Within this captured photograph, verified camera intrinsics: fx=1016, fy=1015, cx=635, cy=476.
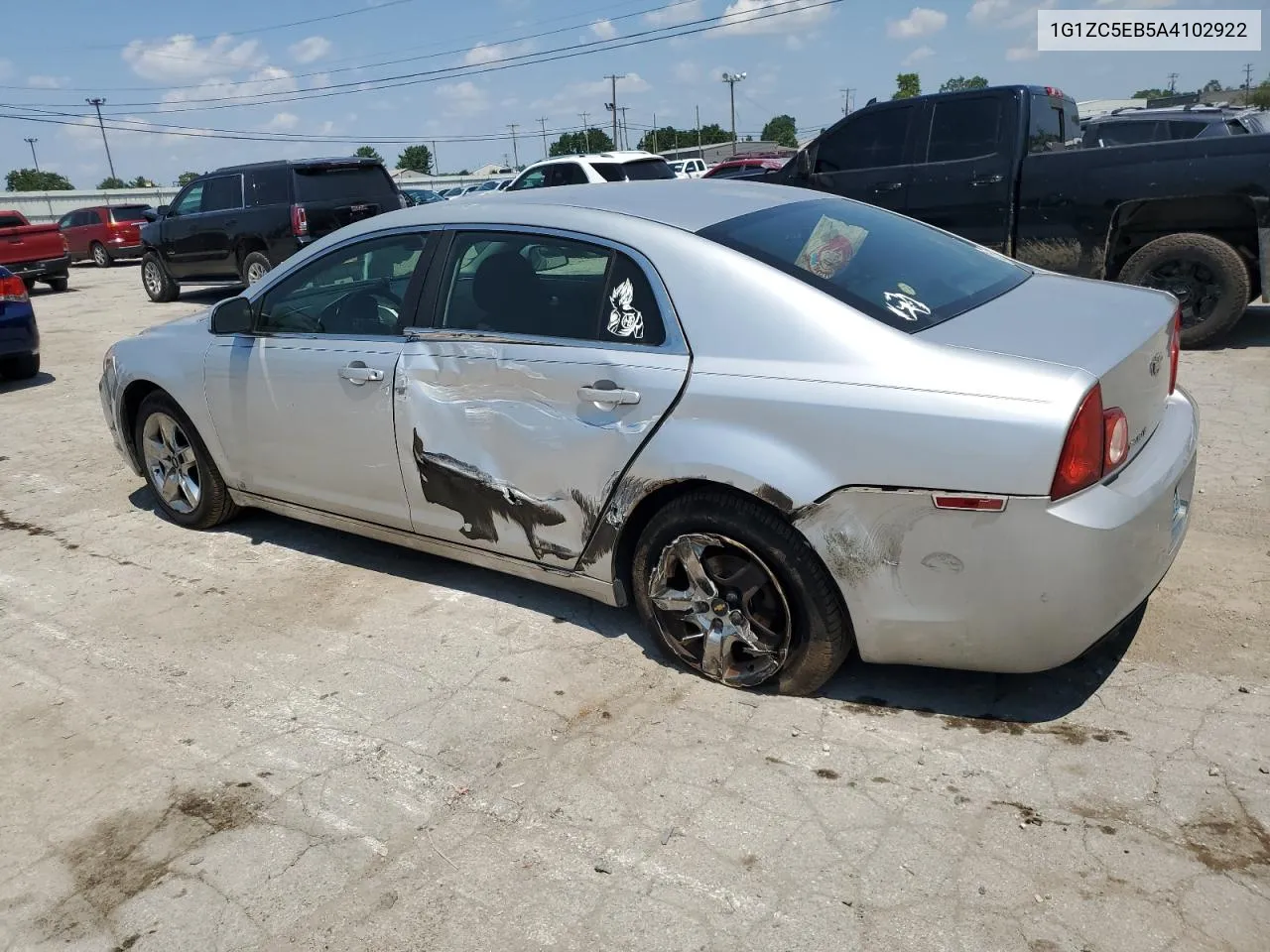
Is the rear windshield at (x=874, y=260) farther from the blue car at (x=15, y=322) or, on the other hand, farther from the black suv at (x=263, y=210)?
the black suv at (x=263, y=210)

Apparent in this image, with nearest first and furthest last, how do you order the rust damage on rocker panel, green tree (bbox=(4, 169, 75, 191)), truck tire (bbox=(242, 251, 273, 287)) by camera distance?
1. the rust damage on rocker panel
2. truck tire (bbox=(242, 251, 273, 287))
3. green tree (bbox=(4, 169, 75, 191))

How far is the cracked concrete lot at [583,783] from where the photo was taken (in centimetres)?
247

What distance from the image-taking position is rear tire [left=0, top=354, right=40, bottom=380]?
9.85m

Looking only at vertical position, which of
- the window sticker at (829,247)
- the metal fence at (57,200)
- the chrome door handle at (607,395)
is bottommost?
the chrome door handle at (607,395)

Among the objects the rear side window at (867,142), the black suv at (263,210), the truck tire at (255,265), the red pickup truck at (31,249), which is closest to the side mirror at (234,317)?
the rear side window at (867,142)

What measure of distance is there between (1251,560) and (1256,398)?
2905 mm

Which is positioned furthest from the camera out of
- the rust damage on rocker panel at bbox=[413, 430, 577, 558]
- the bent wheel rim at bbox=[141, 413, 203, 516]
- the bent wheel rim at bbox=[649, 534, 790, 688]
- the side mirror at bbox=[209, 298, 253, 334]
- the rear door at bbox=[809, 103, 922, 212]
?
the rear door at bbox=[809, 103, 922, 212]

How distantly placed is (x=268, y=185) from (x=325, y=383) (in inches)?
420

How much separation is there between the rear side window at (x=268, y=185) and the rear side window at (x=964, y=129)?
849 cm

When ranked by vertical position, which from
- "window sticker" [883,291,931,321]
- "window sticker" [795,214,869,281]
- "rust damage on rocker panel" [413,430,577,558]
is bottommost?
"rust damage on rocker panel" [413,430,577,558]

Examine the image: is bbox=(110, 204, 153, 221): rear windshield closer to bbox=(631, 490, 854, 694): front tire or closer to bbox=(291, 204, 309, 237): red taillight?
bbox=(291, 204, 309, 237): red taillight

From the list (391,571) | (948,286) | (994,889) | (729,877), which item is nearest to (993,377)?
(948,286)

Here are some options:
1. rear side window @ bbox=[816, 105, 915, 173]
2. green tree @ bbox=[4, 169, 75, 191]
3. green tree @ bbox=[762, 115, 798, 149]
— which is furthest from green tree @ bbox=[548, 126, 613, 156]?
rear side window @ bbox=[816, 105, 915, 173]

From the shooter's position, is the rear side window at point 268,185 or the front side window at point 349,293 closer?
the front side window at point 349,293
